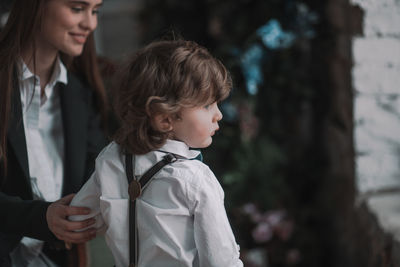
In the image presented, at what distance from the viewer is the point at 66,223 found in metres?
1.16

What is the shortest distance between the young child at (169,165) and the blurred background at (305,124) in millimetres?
757

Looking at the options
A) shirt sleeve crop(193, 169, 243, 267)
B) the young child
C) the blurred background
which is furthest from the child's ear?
the blurred background

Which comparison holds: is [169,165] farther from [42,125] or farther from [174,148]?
[42,125]

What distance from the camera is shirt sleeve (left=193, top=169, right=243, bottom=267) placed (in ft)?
3.35

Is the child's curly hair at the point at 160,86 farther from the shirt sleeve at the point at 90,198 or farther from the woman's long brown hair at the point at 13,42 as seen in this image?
the woman's long brown hair at the point at 13,42

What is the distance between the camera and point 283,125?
9.29ft

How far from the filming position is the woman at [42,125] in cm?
125

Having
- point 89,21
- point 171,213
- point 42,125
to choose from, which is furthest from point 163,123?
point 42,125

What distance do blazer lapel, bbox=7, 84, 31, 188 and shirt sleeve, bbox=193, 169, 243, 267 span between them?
571 millimetres

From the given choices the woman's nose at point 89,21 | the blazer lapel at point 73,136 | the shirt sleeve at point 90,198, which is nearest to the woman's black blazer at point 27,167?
the blazer lapel at point 73,136

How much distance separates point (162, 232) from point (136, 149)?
0.60 feet

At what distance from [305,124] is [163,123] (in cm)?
187

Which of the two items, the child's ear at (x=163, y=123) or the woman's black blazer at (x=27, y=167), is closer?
the child's ear at (x=163, y=123)

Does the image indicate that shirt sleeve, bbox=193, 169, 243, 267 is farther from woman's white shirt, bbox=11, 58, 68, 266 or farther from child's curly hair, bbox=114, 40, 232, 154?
woman's white shirt, bbox=11, 58, 68, 266
